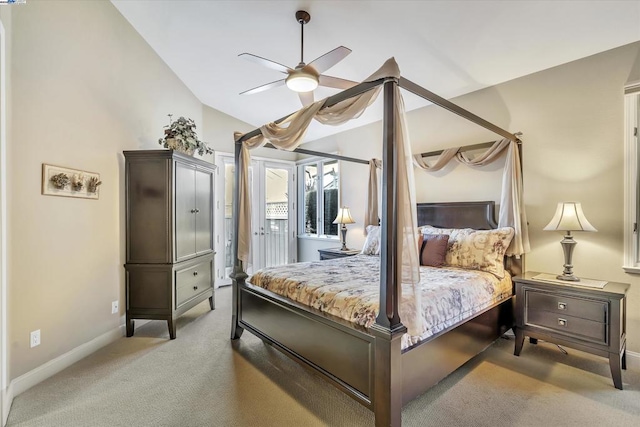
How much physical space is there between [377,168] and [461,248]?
1.87 meters

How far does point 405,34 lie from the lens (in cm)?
281

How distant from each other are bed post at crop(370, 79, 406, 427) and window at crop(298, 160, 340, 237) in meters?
3.66

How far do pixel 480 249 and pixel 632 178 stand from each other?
4.36 ft

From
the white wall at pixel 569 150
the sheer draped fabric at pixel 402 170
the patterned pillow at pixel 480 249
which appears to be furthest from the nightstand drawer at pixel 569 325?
the sheer draped fabric at pixel 402 170

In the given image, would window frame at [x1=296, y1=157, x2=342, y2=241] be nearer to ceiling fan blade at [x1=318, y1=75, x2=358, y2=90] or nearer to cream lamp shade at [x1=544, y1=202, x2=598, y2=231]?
ceiling fan blade at [x1=318, y1=75, x2=358, y2=90]

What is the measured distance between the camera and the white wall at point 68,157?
2.30 metres

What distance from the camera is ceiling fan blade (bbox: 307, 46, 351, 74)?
89.5 inches

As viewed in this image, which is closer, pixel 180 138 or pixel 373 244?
pixel 180 138

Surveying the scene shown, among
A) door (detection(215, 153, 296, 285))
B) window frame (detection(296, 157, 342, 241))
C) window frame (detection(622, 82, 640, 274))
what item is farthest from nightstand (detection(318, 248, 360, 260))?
window frame (detection(622, 82, 640, 274))

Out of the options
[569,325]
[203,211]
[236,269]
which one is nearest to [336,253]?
[236,269]

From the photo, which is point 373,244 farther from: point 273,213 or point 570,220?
point 273,213

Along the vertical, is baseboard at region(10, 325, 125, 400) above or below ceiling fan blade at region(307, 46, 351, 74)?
below

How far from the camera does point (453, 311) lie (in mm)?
2291

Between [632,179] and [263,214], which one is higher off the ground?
[632,179]
